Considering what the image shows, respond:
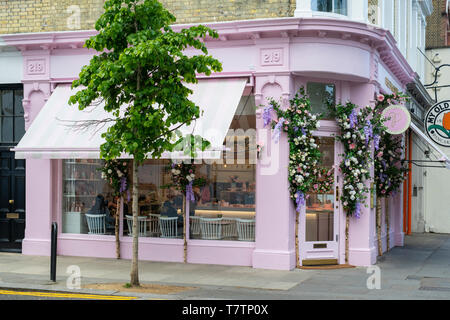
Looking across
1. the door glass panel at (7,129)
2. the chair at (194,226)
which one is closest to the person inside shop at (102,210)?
the chair at (194,226)

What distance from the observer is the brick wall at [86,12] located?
13.4 m

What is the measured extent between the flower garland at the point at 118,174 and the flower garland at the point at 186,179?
1218 mm

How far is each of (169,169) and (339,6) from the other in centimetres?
528

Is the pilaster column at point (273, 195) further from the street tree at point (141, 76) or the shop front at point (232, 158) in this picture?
the street tree at point (141, 76)

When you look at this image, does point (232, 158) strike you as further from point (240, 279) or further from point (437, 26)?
point (437, 26)

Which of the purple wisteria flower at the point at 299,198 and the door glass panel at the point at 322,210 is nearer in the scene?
the purple wisteria flower at the point at 299,198

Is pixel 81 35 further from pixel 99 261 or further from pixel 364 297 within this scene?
pixel 364 297

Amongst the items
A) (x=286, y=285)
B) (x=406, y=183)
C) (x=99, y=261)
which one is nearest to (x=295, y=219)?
(x=286, y=285)

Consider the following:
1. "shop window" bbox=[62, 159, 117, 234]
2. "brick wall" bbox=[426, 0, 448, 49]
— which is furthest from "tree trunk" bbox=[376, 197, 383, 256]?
"brick wall" bbox=[426, 0, 448, 49]

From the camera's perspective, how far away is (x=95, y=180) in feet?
48.4

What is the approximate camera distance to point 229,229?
44.9 feet

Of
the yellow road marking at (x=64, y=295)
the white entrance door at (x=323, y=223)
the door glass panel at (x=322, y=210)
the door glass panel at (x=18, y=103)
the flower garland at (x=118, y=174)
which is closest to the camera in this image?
the yellow road marking at (x=64, y=295)

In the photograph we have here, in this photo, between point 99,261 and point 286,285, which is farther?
point 99,261

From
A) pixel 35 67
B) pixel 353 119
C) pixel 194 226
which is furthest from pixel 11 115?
pixel 353 119
